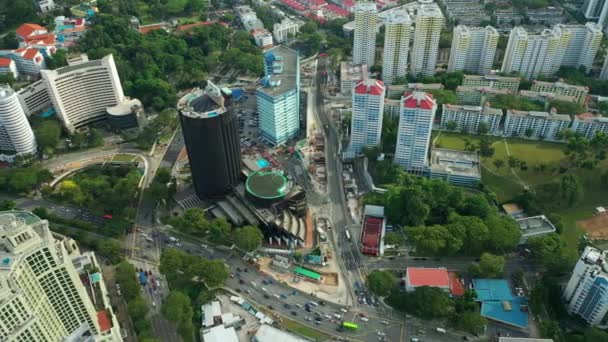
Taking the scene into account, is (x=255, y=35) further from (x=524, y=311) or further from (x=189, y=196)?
(x=524, y=311)

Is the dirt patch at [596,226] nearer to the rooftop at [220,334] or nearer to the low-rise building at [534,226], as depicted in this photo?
the low-rise building at [534,226]

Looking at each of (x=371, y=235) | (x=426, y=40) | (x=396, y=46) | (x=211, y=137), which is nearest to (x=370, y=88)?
(x=371, y=235)

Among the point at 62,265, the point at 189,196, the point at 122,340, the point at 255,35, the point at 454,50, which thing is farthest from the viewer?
the point at 255,35

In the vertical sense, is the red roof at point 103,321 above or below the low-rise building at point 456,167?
above

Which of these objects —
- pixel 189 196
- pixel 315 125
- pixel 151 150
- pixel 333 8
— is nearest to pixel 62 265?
pixel 189 196

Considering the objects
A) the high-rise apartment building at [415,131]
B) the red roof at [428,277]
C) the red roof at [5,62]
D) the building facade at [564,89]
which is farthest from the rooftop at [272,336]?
the red roof at [5,62]

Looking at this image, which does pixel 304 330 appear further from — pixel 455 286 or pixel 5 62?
pixel 5 62
